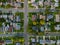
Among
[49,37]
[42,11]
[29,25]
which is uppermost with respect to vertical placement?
[42,11]

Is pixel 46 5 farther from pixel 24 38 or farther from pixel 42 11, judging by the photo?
pixel 24 38

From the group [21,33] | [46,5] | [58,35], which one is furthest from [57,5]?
[21,33]

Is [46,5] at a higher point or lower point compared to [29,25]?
higher

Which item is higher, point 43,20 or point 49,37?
point 43,20

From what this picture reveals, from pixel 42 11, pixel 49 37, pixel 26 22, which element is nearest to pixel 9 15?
pixel 26 22

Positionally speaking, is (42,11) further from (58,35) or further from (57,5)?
(58,35)

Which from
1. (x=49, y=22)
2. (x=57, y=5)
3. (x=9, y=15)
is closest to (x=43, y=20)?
(x=49, y=22)

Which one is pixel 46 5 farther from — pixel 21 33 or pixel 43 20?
pixel 21 33
